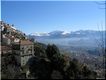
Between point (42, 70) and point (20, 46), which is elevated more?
point (20, 46)

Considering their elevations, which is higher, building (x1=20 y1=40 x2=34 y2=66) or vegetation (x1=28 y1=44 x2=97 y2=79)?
building (x1=20 y1=40 x2=34 y2=66)

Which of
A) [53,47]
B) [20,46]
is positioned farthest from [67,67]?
[20,46]

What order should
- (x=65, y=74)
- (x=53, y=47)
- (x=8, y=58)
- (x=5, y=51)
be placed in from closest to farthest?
(x=65, y=74) → (x=53, y=47) → (x=8, y=58) → (x=5, y=51)

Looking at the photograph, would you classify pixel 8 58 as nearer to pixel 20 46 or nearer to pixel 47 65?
pixel 20 46

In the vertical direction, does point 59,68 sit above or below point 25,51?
below

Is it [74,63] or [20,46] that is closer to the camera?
[74,63]

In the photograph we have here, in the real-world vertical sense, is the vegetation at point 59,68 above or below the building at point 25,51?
below

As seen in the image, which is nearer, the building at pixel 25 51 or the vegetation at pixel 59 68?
the vegetation at pixel 59 68

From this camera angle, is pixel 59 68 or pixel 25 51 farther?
pixel 25 51

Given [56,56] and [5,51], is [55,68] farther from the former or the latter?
[5,51]

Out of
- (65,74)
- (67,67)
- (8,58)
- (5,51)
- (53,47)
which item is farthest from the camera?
(5,51)

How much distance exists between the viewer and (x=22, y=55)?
27.9 metres

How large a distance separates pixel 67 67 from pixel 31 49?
1025 centimetres

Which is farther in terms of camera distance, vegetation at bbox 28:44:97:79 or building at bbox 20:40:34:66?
building at bbox 20:40:34:66
